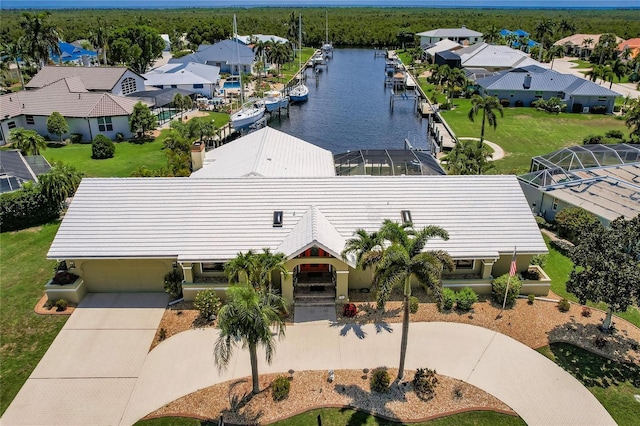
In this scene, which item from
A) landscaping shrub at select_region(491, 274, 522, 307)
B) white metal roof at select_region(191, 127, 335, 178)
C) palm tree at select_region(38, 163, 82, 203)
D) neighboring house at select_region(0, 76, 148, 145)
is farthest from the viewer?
neighboring house at select_region(0, 76, 148, 145)

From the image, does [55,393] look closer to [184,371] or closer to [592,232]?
[184,371]

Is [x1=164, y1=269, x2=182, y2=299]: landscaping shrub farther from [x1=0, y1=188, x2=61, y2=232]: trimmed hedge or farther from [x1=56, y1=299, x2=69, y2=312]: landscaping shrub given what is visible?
[x1=0, y1=188, x2=61, y2=232]: trimmed hedge

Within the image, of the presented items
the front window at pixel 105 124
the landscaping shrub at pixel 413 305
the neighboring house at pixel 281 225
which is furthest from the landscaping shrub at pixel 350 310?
the front window at pixel 105 124

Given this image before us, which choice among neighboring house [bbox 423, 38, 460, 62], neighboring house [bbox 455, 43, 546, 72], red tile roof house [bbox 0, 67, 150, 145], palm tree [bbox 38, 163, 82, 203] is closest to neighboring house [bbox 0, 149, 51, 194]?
palm tree [bbox 38, 163, 82, 203]

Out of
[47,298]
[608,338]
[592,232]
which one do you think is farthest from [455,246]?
[47,298]

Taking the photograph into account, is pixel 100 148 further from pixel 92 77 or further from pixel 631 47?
pixel 631 47

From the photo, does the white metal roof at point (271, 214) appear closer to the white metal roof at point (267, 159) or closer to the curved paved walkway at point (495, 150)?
the white metal roof at point (267, 159)

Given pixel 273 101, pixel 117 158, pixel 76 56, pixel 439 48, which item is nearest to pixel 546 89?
pixel 273 101
